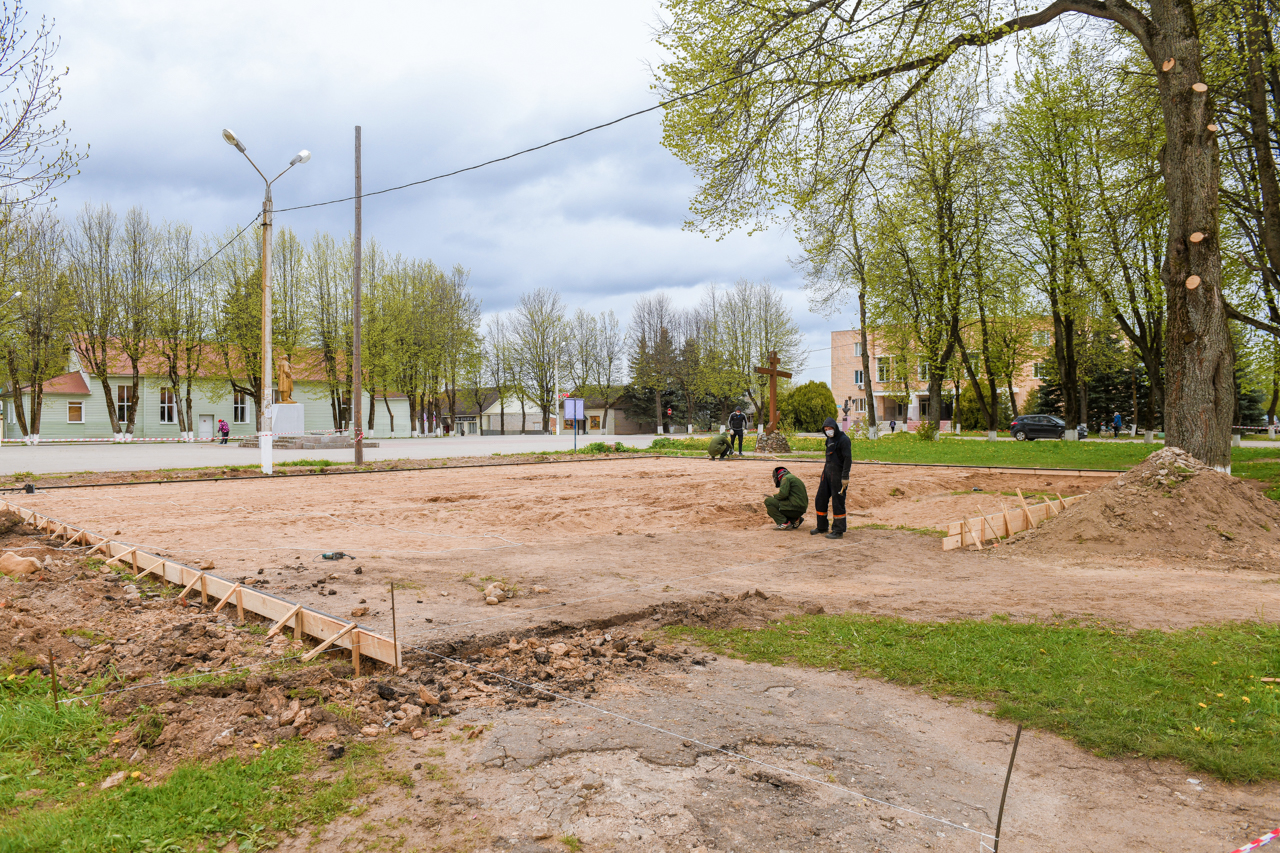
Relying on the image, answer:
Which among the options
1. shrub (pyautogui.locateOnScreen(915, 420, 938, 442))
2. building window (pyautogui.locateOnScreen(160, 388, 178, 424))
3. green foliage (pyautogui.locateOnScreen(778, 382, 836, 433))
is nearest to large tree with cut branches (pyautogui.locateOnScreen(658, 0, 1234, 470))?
shrub (pyautogui.locateOnScreen(915, 420, 938, 442))

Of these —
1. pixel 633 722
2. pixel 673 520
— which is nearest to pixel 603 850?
pixel 633 722

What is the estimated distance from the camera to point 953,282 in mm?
30656

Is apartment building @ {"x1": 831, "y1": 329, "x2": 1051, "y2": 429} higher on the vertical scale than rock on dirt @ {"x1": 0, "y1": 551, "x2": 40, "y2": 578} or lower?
higher

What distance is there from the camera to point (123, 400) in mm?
46969

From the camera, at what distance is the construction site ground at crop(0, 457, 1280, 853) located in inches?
117

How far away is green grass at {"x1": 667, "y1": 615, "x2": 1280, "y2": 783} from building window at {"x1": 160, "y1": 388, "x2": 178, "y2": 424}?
52.8m

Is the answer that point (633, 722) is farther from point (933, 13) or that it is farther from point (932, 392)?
point (932, 392)

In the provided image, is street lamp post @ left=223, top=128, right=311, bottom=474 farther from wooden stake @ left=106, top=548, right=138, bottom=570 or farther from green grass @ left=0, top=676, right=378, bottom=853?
green grass @ left=0, top=676, right=378, bottom=853

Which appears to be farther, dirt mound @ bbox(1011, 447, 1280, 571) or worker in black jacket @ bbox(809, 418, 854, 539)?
worker in black jacket @ bbox(809, 418, 854, 539)

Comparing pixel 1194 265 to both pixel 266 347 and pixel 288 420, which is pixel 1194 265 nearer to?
pixel 266 347

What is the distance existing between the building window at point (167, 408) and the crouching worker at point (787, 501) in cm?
4893

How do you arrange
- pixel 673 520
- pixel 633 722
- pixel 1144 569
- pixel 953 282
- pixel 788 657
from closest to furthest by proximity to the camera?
pixel 633 722
pixel 788 657
pixel 1144 569
pixel 673 520
pixel 953 282

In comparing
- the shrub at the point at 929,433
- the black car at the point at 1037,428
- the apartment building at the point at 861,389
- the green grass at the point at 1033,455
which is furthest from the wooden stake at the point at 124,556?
the apartment building at the point at 861,389

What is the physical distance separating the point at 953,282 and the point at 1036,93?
7625 mm
